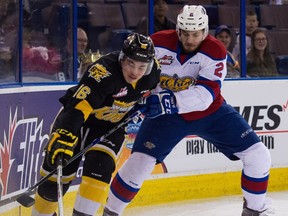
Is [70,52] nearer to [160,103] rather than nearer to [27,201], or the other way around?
[160,103]

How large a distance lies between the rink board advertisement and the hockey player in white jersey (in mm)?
580

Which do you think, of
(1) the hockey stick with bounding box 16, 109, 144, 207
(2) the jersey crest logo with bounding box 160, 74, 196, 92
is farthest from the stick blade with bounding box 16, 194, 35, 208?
(2) the jersey crest logo with bounding box 160, 74, 196, 92

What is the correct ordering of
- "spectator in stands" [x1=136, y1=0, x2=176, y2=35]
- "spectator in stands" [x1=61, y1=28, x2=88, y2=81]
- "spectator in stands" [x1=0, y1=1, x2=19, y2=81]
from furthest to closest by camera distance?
"spectator in stands" [x1=136, y1=0, x2=176, y2=35] < "spectator in stands" [x1=61, y1=28, x2=88, y2=81] < "spectator in stands" [x1=0, y1=1, x2=19, y2=81]

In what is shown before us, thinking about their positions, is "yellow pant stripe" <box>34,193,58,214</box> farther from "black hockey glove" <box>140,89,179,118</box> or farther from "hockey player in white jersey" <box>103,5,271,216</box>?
"black hockey glove" <box>140,89,179,118</box>

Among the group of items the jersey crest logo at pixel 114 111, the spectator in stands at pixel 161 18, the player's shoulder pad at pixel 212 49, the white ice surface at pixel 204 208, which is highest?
the spectator in stands at pixel 161 18

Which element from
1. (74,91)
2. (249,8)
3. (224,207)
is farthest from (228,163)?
(74,91)

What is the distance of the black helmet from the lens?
13.1 ft

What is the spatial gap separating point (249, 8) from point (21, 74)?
2.18 metres

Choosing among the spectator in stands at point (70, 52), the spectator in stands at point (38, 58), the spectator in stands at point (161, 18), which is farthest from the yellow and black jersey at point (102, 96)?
the spectator in stands at point (161, 18)

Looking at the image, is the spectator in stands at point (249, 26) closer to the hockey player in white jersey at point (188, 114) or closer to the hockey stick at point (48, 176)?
the hockey player in white jersey at point (188, 114)

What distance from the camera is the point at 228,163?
20.9 ft

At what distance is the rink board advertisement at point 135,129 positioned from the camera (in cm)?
472

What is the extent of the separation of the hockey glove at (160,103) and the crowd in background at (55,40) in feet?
2.84

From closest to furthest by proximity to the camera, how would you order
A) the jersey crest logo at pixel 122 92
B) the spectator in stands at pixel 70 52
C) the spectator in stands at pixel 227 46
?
the jersey crest logo at pixel 122 92 → the spectator in stands at pixel 70 52 → the spectator in stands at pixel 227 46
